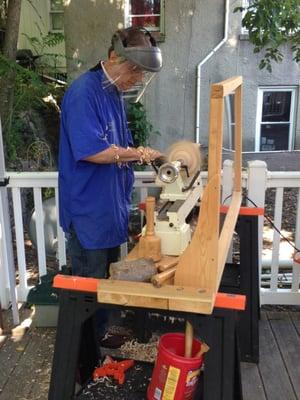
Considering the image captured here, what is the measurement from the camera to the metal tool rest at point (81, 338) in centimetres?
134

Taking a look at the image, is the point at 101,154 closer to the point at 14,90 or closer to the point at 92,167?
the point at 92,167

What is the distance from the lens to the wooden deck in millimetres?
2203

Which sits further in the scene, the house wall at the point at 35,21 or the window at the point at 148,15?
the house wall at the point at 35,21

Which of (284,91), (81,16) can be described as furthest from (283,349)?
(284,91)

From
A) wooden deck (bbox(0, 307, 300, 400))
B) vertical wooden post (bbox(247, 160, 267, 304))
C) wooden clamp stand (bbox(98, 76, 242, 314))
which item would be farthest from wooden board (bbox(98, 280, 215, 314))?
vertical wooden post (bbox(247, 160, 267, 304))

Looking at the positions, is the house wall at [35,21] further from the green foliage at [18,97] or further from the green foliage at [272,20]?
the green foliage at [272,20]

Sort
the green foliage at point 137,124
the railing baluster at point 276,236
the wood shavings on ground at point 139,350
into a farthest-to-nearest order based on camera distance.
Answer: the green foliage at point 137,124 → the railing baluster at point 276,236 → the wood shavings on ground at point 139,350

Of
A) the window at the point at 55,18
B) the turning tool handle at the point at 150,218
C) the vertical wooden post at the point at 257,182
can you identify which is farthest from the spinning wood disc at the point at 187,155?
the window at the point at 55,18

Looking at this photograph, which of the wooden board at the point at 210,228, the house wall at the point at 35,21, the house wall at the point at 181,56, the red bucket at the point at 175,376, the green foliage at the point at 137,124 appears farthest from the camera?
the house wall at the point at 35,21

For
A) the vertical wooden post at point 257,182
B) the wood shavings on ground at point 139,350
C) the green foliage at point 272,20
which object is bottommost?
the wood shavings on ground at point 139,350

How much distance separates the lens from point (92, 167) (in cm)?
195

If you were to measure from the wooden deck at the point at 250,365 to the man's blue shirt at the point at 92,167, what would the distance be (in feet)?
2.79

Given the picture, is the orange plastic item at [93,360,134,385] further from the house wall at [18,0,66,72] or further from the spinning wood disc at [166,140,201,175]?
the house wall at [18,0,66,72]

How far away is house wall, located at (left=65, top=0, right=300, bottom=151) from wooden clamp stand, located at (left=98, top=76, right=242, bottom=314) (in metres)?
5.87
